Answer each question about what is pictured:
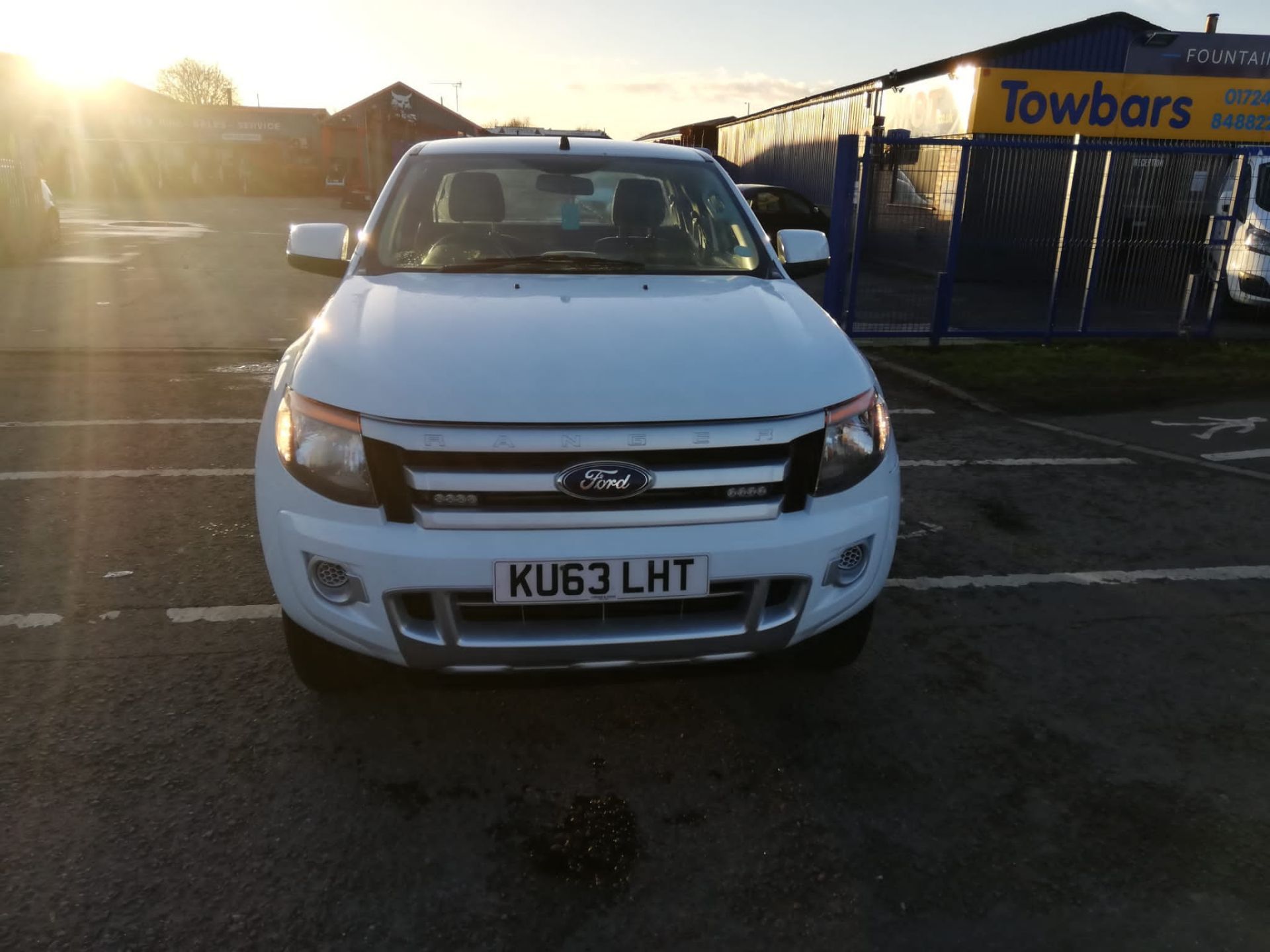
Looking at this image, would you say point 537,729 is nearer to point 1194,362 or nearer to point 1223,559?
point 1223,559

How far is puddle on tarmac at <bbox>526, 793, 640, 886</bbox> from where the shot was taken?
229 cm

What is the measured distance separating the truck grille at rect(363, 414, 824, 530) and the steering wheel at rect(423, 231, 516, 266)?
1.37 m

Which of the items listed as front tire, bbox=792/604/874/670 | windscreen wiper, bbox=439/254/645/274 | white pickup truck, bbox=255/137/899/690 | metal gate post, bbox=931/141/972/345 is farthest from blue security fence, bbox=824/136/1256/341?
white pickup truck, bbox=255/137/899/690

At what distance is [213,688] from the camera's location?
3.05 meters

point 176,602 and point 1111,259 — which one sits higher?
point 1111,259

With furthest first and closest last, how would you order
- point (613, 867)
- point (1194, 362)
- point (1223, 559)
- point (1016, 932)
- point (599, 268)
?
point (1194, 362)
point (1223, 559)
point (599, 268)
point (613, 867)
point (1016, 932)

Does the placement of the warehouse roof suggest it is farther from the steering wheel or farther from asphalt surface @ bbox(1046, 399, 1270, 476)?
the steering wheel

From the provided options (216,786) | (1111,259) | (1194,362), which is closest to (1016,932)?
(216,786)

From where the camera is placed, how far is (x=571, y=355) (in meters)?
2.57

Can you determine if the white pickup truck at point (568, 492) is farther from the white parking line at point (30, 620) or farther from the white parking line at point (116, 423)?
the white parking line at point (116, 423)

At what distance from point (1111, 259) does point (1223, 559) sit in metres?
6.82

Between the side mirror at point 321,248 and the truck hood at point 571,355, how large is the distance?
88cm

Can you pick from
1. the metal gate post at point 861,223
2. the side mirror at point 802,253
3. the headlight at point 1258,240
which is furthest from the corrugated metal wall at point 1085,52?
the side mirror at point 802,253

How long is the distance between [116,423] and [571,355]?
485 cm
